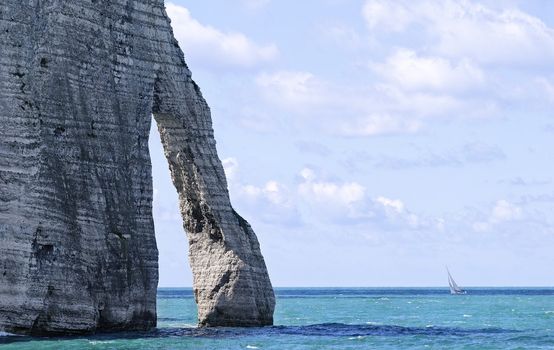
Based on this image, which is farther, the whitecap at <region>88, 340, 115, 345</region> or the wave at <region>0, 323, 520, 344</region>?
the wave at <region>0, 323, 520, 344</region>

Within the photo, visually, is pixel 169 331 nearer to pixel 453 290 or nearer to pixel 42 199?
pixel 42 199

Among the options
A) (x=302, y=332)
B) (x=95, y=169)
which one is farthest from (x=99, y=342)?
(x=302, y=332)

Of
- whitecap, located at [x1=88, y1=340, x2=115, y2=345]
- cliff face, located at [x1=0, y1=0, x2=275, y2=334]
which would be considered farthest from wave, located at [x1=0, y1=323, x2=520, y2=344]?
cliff face, located at [x1=0, y1=0, x2=275, y2=334]

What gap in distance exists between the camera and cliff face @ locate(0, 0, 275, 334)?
47031 mm

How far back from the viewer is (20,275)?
152 ft

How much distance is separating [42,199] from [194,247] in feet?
39.4

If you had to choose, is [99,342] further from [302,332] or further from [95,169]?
[302,332]

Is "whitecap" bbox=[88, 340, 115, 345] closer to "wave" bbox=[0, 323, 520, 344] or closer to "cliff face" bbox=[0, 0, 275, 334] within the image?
"wave" bbox=[0, 323, 520, 344]

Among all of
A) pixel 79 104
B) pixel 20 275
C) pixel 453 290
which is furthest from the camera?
pixel 453 290

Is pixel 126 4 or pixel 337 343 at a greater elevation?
pixel 126 4

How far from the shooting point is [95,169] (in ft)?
164

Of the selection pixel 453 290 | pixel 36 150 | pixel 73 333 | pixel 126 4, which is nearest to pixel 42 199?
pixel 36 150

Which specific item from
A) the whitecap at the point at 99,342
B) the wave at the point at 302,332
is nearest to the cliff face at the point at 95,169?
the wave at the point at 302,332

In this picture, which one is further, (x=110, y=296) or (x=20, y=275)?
(x=110, y=296)
